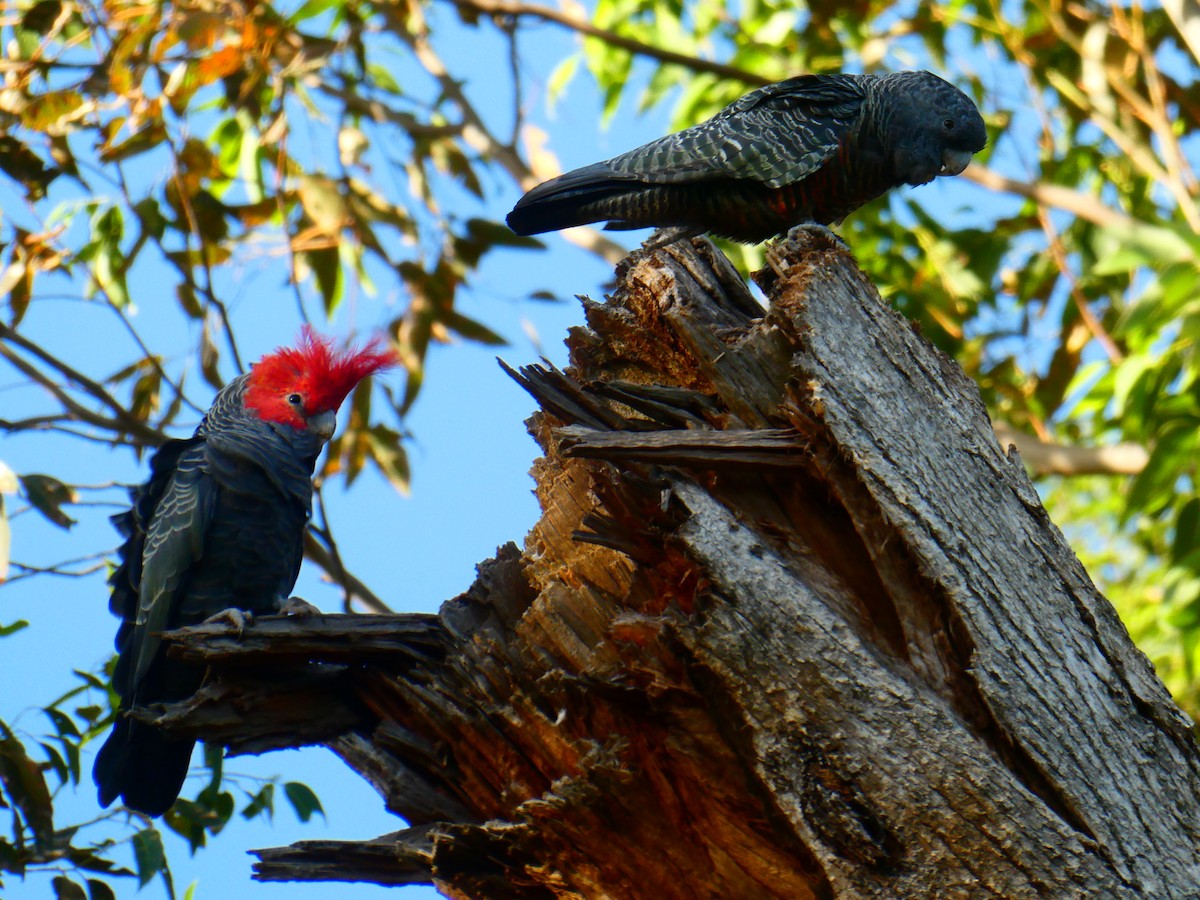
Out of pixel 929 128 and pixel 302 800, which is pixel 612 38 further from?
pixel 302 800

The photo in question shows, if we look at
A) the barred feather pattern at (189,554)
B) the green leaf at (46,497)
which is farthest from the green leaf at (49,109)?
the barred feather pattern at (189,554)

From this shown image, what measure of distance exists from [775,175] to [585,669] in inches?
79.4

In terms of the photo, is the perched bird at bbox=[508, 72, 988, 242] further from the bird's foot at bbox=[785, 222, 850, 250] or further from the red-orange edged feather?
the bird's foot at bbox=[785, 222, 850, 250]

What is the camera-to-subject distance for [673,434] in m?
2.43

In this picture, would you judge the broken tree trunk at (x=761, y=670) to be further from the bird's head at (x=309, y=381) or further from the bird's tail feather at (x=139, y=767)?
the bird's head at (x=309, y=381)

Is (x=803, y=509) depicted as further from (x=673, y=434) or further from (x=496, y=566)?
(x=496, y=566)

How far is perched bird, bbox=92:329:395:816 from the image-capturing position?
3.69 meters

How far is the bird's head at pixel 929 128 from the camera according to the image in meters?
4.08

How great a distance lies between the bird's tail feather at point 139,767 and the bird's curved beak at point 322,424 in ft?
3.95

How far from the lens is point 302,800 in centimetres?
427

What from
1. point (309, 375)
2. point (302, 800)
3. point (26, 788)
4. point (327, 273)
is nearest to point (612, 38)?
point (327, 273)

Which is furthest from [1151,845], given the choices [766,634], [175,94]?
[175,94]

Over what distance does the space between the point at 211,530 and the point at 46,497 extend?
0.95 metres

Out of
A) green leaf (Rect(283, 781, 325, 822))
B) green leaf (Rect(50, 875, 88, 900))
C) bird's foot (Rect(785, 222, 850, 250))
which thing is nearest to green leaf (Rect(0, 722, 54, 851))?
green leaf (Rect(50, 875, 88, 900))
